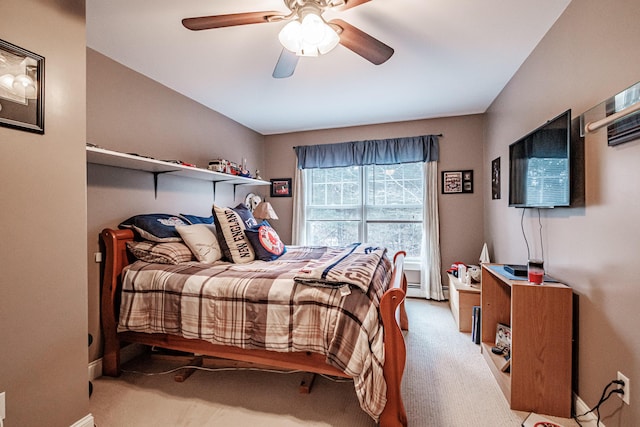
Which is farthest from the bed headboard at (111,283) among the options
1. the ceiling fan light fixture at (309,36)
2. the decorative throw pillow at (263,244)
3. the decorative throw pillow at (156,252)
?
the ceiling fan light fixture at (309,36)

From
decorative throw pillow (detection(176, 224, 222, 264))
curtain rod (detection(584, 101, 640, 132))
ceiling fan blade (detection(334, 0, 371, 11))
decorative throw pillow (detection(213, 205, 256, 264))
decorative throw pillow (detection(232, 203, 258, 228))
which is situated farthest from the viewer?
decorative throw pillow (detection(232, 203, 258, 228))

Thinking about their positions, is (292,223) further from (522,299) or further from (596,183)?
(596,183)

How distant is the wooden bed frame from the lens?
1.49 metres

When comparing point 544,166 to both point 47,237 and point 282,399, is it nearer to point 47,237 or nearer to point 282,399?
point 282,399

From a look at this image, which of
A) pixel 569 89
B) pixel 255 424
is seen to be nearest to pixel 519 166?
pixel 569 89

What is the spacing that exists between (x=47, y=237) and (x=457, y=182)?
401 cm

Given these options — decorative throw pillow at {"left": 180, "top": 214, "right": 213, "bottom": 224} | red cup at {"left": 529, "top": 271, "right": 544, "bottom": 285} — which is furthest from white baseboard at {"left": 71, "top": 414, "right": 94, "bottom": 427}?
red cup at {"left": 529, "top": 271, "right": 544, "bottom": 285}

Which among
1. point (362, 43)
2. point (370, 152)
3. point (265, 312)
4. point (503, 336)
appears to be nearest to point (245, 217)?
point (265, 312)

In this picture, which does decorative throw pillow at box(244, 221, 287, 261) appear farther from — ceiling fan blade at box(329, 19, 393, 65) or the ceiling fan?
ceiling fan blade at box(329, 19, 393, 65)

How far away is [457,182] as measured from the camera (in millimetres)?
3801

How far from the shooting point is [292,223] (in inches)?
177

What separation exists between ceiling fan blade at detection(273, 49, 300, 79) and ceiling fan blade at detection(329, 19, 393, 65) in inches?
12.9

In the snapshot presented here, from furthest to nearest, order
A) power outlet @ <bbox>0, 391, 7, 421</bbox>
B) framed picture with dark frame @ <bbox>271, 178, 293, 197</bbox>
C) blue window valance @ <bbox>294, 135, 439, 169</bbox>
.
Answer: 1. framed picture with dark frame @ <bbox>271, 178, 293, 197</bbox>
2. blue window valance @ <bbox>294, 135, 439, 169</bbox>
3. power outlet @ <bbox>0, 391, 7, 421</bbox>

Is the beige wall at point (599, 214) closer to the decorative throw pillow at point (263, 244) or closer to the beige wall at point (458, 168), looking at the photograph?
the beige wall at point (458, 168)
